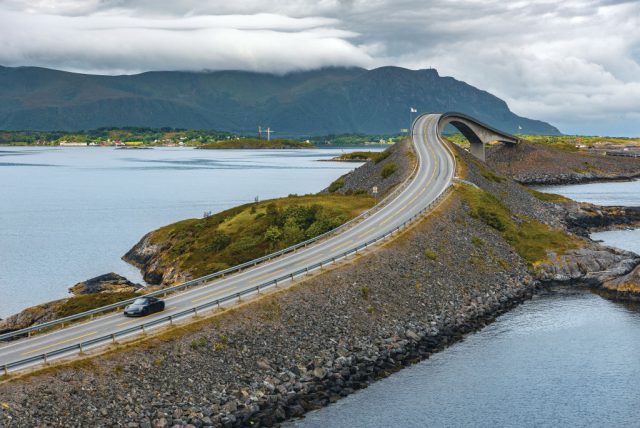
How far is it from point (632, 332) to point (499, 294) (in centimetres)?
1584

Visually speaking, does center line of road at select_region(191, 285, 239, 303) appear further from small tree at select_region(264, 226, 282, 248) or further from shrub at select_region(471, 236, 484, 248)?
shrub at select_region(471, 236, 484, 248)

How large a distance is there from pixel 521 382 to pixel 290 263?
27745 millimetres

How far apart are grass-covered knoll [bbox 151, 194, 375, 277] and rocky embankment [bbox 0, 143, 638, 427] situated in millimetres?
14870

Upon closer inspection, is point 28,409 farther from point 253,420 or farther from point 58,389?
point 253,420

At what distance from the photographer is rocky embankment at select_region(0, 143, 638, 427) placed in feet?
146

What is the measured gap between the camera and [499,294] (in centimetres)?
8231

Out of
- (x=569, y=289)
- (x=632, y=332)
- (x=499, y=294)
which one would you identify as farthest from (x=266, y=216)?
(x=632, y=332)

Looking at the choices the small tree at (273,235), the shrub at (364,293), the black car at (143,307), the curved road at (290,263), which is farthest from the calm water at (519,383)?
the small tree at (273,235)

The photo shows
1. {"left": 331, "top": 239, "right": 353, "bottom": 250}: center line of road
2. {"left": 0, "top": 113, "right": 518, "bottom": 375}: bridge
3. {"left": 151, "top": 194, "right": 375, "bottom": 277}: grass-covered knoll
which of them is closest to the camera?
{"left": 0, "top": 113, "right": 518, "bottom": 375}: bridge

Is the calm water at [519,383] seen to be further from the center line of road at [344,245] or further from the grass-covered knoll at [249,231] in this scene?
the grass-covered knoll at [249,231]

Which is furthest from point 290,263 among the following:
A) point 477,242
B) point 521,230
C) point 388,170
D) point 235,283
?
point 388,170

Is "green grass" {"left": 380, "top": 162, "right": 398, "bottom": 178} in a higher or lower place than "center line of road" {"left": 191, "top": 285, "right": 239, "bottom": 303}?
higher

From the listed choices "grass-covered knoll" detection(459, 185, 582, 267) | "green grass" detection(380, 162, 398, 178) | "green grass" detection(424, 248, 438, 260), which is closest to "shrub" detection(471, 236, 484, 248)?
"grass-covered knoll" detection(459, 185, 582, 267)

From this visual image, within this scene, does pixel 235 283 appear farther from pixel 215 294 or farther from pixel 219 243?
pixel 219 243
